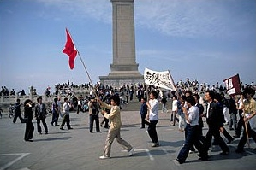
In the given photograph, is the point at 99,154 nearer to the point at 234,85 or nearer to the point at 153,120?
the point at 153,120

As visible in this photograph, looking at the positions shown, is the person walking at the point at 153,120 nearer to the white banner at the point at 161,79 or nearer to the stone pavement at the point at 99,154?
the stone pavement at the point at 99,154

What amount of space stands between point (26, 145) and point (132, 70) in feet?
101

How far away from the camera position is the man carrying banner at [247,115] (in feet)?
23.7

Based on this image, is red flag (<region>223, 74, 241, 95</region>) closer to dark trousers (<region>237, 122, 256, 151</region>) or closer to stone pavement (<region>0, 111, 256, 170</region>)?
dark trousers (<region>237, 122, 256, 151</region>)

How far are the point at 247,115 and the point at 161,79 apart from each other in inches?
125

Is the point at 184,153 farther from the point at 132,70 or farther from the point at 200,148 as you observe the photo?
the point at 132,70

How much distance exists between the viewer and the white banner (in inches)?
359

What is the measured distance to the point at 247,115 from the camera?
296 inches

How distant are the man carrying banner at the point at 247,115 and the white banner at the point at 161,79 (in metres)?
2.31

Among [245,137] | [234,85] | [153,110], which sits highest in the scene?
[234,85]

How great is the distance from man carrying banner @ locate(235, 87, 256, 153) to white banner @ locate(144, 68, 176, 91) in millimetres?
2310

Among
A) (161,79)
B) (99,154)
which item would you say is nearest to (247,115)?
(161,79)

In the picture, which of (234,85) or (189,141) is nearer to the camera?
(189,141)

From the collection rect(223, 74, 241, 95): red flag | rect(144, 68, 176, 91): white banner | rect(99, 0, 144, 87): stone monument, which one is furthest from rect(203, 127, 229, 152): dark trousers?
rect(99, 0, 144, 87): stone monument
